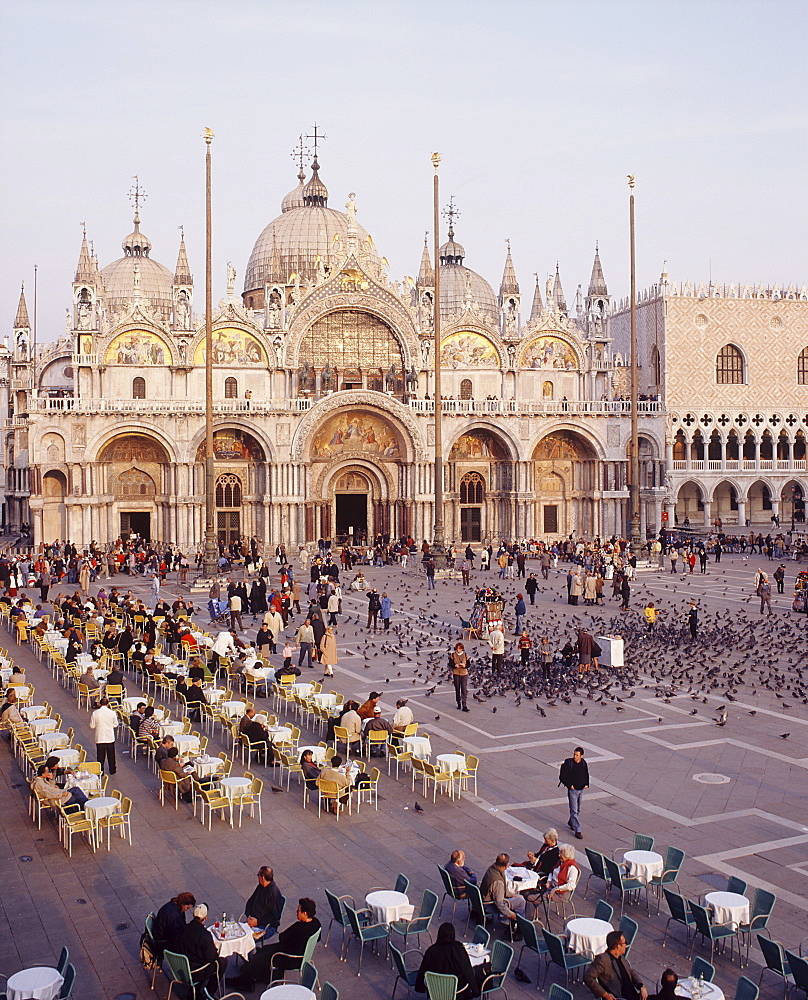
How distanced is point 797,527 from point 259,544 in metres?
33.6

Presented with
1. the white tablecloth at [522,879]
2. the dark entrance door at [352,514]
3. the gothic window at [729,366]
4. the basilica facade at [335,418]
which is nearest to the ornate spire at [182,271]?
the basilica facade at [335,418]

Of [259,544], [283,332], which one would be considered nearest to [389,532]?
[259,544]

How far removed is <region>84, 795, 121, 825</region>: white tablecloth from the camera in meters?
14.1

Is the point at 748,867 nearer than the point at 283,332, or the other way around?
the point at 748,867

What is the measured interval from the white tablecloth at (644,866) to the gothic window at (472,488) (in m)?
48.9

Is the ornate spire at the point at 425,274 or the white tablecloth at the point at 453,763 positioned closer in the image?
the white tablecloth at the point at 453,763

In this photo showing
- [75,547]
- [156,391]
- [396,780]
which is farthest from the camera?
[156,391]

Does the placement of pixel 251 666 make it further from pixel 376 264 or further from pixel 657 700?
pixel 376 264

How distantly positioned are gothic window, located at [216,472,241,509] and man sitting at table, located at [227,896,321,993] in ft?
155

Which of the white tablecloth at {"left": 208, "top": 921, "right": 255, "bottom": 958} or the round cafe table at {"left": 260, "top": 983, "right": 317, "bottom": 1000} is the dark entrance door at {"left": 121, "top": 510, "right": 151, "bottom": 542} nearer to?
the white tablecloth at {"left": 208, "top": 921, "right": 255, "bottom": 958}

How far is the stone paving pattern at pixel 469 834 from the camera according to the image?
11.4m

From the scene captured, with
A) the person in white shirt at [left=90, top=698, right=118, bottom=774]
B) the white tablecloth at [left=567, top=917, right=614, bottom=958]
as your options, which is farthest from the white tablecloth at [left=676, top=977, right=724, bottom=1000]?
the person in white shirt at [left=90, top=698, right=118, bottom=774]

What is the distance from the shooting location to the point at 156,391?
55750 mm

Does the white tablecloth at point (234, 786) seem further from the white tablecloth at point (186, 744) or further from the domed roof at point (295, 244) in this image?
the domed roof at point (295, 244)
